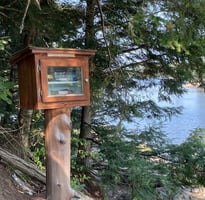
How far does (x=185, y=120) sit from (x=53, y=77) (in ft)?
21.2

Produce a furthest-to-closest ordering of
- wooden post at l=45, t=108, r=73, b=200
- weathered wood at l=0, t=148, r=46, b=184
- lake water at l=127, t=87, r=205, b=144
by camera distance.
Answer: lake water at l=127, t=87, r=205, b=144, weathered wood at l=0, t=148, r=46, b=184, wooden post at l=45, t=108, r=73, b=200

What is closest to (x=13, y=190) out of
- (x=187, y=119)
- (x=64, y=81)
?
(x=64, y=81)

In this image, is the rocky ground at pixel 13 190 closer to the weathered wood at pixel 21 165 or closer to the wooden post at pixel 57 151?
the weathered wood at pixel 21 165

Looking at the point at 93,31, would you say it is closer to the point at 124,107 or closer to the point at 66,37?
the point at 66,37

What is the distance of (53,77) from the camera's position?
2.41 meters

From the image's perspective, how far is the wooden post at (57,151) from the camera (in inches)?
96.7

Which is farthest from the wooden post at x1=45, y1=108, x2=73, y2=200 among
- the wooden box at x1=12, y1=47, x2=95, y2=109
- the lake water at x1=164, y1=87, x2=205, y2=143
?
the lake water at x1=164, y1=87, x2=205, y2=143

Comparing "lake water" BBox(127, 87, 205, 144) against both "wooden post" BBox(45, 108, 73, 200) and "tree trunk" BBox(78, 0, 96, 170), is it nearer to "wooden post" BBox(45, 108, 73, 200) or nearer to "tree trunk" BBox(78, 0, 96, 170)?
"tree trunk" BBox(78, 0, 96, 170)

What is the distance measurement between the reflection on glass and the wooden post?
0.14 m

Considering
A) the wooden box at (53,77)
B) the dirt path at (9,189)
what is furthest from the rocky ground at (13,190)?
the wooden box at (53,77)

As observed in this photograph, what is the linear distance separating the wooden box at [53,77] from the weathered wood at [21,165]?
30.6 inches

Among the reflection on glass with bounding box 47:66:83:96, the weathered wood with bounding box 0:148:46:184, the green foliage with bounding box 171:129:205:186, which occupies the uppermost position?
the reflection on glass with bounding box 47:66:83:96

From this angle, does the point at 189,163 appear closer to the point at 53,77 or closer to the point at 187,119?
the point at 53,77

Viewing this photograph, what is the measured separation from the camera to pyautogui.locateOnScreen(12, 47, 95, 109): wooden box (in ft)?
7.66
